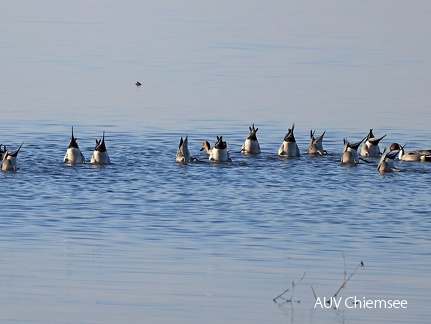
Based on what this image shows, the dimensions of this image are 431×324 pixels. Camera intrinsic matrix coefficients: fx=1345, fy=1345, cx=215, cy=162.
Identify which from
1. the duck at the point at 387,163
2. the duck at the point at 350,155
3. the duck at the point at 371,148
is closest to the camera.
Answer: the duck at the point at 387,163

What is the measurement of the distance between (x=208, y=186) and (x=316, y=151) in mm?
4447

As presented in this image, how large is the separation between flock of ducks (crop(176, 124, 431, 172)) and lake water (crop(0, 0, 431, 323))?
249mm

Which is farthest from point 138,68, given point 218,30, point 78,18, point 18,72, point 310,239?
point 310,239

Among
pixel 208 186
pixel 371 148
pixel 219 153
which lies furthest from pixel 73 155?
pixel 371 148

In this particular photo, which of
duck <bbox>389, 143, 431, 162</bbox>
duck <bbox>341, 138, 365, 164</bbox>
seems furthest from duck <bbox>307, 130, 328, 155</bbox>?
duck <bbox>389, 143, 431, 162</bbox>

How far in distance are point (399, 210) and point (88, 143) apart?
28.0 ft

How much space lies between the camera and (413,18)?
2151 inches

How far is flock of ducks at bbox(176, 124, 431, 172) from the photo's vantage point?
23469 millimetres

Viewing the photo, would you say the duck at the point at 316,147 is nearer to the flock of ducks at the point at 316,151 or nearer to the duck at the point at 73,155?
the flock of ducks at the point at 316,151

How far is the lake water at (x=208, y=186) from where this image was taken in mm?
13953

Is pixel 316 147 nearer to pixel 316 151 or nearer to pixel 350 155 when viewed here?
pixel 316 151

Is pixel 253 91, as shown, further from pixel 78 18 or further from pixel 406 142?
pixel 78 18

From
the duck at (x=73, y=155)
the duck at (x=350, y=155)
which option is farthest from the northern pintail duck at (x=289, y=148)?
the duck at (x=73, y=155)

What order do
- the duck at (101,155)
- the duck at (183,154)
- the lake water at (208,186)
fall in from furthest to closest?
the duck at (183,154)
the duck at (101,155)
the lake water at (208,186)
